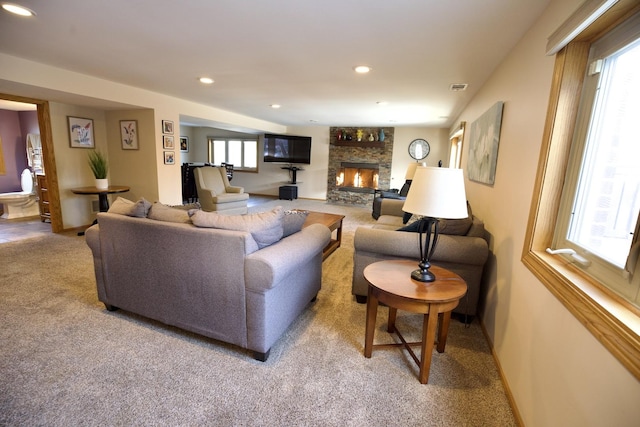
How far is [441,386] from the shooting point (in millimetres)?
1641

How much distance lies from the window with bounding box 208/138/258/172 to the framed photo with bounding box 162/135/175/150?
14.8ft

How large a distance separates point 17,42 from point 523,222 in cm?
422

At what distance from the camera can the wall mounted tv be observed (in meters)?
7.80

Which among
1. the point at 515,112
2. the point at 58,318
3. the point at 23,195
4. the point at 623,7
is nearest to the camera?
the point at 623,7

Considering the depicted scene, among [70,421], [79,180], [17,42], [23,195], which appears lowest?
[70,421]

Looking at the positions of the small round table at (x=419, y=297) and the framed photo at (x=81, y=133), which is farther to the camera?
the framed photo at (x=81, y=133)

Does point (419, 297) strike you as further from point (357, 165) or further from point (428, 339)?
point (357, 165)

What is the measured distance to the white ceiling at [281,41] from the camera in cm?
178

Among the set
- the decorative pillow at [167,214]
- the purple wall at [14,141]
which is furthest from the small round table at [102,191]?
the purple wall at [14,141]

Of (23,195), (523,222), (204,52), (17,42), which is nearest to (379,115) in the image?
(204,52)

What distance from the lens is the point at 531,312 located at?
1432mm

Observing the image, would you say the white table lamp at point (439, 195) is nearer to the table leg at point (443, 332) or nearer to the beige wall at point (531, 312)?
the beige wall at point (531, 312)

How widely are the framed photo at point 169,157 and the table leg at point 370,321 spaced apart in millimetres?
4301

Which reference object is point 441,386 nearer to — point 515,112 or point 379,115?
point 515,112
